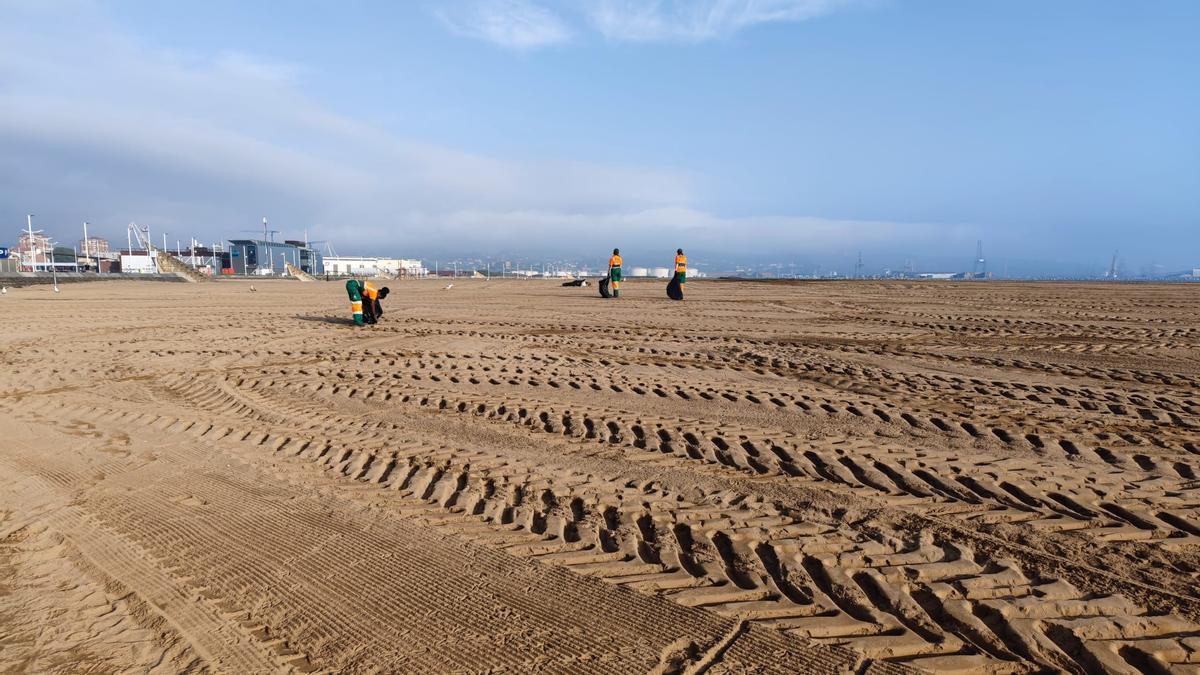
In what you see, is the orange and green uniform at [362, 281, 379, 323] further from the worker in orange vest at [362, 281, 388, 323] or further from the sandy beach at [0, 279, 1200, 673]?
the sandy beach at [0, 279, 1200, 673]

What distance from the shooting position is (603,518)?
135 inches

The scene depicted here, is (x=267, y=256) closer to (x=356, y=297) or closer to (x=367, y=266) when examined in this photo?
(x=367, y=266)

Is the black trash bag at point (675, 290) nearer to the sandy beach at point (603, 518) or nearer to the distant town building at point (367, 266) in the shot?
the sandy beach at point (603, 518)

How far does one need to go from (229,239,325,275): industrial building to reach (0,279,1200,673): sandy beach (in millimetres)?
71882

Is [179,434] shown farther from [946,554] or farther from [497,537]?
[946,554]

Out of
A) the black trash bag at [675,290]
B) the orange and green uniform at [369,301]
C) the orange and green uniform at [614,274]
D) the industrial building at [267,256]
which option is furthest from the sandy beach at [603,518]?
the industrial building at [267,256]

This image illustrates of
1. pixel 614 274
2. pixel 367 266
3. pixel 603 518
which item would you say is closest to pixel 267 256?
pixel 367 266

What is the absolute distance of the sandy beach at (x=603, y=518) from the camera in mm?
2369

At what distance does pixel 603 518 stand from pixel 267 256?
3292 inches

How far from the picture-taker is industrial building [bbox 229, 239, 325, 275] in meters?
72.2

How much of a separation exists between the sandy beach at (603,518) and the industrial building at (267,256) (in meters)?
71.9

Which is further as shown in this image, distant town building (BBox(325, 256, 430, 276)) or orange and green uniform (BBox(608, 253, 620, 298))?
distant town building (BBox(325, 256, 430, 276))

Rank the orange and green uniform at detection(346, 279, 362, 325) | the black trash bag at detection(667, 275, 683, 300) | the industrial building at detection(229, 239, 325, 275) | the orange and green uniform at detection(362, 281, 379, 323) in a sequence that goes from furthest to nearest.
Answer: the industrial building at detection(229, 239, 325, 275), the black trash bag at detection(667, 275, 683, 300), the orange and green uniform at detection(346, 279, 362, 325), the orange and green uniform at detection(362, 281, 379, 323)

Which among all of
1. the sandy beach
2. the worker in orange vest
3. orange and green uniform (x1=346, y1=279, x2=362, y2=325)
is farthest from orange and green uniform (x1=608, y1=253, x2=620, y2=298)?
the sandy beach
